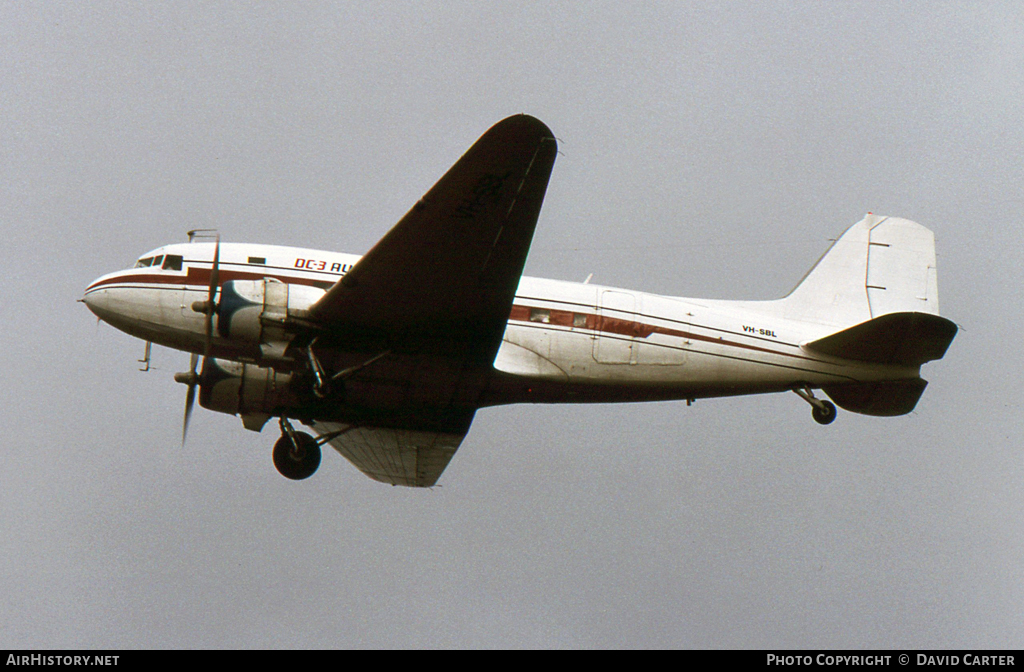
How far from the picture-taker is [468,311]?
12.9 meters

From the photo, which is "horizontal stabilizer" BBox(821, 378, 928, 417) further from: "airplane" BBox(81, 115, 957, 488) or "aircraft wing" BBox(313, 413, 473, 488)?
"aircraft wing" BBox(313, 413, 473, 488)

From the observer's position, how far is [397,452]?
17078 millimetres

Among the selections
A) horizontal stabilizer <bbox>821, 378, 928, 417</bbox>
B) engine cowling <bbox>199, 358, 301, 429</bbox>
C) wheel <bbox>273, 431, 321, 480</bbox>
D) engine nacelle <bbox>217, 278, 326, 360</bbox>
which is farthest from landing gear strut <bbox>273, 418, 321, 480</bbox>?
horizontal stabilizer <bbox>821, 378, 928, 417</bbox>

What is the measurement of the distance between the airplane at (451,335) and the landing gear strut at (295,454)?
2 cm

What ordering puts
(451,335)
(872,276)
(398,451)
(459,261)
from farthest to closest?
1. (398,451)
2. (872,276)
3. (451,335)
4. (459,261)

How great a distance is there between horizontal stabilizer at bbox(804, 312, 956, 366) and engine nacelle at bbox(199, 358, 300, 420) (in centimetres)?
814

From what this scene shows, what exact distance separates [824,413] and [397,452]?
741 centimetres

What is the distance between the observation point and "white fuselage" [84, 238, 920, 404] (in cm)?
1402

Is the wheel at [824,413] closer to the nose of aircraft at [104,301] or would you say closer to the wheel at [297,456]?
the wheel at [297,456]

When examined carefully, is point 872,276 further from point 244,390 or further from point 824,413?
point 244,390

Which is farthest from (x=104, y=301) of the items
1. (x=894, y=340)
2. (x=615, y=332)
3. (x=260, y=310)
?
(x=894, y=340)

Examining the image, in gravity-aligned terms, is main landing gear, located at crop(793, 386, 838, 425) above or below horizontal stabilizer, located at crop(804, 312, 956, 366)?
below

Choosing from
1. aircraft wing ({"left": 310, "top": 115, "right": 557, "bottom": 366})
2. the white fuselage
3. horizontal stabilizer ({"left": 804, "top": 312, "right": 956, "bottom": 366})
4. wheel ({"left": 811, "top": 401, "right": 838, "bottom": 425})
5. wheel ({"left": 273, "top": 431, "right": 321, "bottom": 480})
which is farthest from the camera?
wheel ({"left": 811, "top": 401, "right": 838, "bottom": 425})

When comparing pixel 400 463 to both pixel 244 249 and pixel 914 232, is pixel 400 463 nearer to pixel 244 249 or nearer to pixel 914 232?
pixel 244 249
